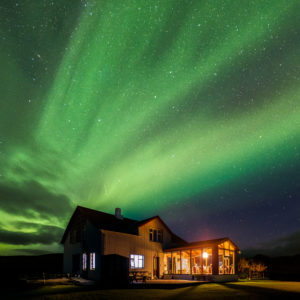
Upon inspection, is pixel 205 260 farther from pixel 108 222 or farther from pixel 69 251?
pixel 69 251

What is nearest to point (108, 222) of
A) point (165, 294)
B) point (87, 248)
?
point (87, 248)

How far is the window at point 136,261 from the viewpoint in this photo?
24844 mm

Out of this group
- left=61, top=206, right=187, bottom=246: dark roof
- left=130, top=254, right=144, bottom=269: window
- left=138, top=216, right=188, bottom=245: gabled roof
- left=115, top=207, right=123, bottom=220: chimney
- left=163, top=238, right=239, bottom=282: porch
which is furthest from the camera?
left=115, top=207, right=123, bottom=220: chimney

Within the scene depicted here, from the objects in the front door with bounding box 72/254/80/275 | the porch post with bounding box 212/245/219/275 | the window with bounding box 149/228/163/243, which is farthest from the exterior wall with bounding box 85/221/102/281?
the porch post with bounding box 212/245/219/275

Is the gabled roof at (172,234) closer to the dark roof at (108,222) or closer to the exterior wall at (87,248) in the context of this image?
the dark roof at (108,222)

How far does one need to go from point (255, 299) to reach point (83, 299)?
6802mm

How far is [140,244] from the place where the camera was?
85.5ft

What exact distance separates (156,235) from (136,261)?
11.5 feet

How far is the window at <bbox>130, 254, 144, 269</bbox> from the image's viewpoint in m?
24.8

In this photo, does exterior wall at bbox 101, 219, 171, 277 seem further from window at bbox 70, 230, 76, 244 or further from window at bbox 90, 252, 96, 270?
window at bbox 70, 230, 76, 244

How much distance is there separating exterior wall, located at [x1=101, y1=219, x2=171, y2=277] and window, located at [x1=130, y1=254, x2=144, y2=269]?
0.32 m

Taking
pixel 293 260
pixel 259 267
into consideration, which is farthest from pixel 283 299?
pixel 293 260

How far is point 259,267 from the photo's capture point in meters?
31.6

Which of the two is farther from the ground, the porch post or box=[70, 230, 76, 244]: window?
box=[70, 230, 76, 244]: window
